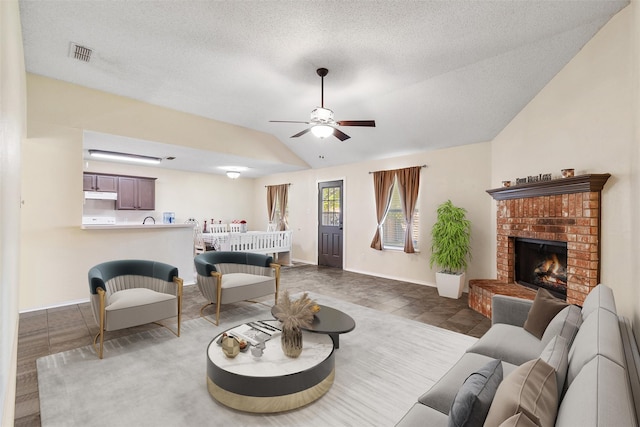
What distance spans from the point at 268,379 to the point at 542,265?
152 inches

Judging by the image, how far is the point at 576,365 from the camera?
3.81 feet

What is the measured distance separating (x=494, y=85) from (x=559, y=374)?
12.2 feet

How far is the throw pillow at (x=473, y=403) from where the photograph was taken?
3.40ft

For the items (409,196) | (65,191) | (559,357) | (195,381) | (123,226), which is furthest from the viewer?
(409,196)

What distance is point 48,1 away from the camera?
2.60m

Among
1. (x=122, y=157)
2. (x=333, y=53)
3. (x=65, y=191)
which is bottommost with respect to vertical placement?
(x=65, y=191)

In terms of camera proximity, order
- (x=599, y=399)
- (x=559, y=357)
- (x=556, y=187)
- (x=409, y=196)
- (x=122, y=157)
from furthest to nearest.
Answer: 1. (x=122, y=157)
2. (x=409, y=196)
3. (x=556, y=187)
4. (x=559, y=357)
5. (x=599, y=399)

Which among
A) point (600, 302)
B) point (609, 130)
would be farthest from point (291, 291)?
point (609, 130)

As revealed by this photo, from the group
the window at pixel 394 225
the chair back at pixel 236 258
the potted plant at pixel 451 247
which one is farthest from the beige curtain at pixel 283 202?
the potted plant at pixel 451 247

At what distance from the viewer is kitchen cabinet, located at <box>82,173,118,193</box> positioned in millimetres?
6371

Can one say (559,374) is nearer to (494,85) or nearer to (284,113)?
(494,85)

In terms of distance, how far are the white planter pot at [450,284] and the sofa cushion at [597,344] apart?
335 centimetres

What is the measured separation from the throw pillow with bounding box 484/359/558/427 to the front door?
6.13 m

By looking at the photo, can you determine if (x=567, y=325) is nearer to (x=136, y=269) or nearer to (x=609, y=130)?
(x=609, y=130)
